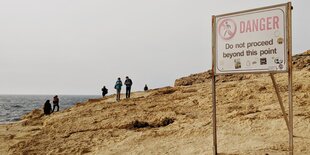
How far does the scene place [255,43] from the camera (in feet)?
21.4

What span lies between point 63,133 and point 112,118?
205 centimetres

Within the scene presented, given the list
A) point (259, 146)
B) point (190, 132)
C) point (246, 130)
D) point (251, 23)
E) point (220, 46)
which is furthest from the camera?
point (190, 132)

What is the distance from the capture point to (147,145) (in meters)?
9.30

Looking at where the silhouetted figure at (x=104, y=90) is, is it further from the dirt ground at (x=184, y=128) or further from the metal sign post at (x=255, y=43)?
the metal sign post at (x=255, y=43)

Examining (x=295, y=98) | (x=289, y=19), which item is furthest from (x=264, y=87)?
(x=289, y=19)

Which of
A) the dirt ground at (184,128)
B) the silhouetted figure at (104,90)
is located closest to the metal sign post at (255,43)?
the dirt ground at (184,128)

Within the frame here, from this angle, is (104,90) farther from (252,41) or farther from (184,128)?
(252,41)

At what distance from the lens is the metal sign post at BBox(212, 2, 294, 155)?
20.1 ft

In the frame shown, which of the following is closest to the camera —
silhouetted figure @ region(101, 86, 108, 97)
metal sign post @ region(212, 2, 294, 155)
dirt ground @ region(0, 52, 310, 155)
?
metal sign post @ region(212, 2, 294, 155)

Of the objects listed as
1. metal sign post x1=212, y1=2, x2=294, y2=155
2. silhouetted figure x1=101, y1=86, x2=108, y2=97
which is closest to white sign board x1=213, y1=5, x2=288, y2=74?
metal sign post x1=212, y1=2, x2=294, y2=155

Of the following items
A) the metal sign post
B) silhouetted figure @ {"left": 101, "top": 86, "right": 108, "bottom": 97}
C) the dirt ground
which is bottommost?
the dirt ground

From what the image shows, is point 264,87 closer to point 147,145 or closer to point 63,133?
point 147,145

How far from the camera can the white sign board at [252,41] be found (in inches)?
244

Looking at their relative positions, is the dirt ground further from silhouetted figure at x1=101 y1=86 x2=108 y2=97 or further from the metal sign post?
silhouetted figure at x1=101 y1=86 x2=108 y2=97
